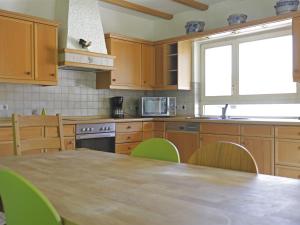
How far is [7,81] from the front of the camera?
3395 mm

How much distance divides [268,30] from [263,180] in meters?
3.18

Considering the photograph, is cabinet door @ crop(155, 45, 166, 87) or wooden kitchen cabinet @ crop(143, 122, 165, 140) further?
cabinet door @ crop(155, 45, 166, 87)

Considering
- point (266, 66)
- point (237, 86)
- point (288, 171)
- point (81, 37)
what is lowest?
point (288, 171)

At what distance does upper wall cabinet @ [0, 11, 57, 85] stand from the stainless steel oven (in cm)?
66

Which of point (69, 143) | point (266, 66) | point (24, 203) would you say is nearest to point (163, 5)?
point (266, 66)

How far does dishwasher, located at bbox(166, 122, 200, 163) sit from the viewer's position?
157 inches

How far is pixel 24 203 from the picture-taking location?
2.46 feet

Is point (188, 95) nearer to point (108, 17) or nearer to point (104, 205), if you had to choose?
point (108, 17)

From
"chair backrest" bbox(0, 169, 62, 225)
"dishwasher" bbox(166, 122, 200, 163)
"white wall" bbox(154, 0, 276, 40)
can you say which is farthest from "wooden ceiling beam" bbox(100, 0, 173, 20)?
"chair backrest" bbox(0, 169, 62, 225)

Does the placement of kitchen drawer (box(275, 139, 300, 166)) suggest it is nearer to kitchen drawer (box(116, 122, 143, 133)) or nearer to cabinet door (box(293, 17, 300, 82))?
cabinet door (box(293, 17, 300, 82))

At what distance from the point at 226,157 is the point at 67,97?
3.13 m

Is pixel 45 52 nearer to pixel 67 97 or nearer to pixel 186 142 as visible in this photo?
pixel 67 97

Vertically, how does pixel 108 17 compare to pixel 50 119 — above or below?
above

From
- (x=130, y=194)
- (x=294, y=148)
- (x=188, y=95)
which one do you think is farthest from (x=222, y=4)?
(x=130, y=194)
